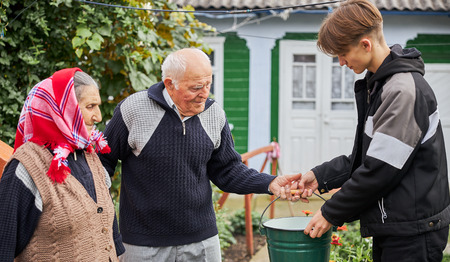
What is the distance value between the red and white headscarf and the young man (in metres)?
1.09

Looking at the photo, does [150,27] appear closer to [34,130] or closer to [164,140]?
[164,140]

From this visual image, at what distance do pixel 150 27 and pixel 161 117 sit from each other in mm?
1930

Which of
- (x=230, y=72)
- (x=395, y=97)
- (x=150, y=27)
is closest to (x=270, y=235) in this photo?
(x=395, y=97)

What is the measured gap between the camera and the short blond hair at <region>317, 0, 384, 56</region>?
224 centimetres

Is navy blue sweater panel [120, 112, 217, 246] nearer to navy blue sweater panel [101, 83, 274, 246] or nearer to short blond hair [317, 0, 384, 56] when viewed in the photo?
navy blue sweater panel [101, 83, 274, 246]

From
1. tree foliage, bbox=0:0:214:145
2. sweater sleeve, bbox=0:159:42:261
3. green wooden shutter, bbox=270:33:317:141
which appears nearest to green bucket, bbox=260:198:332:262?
sweater sleeve, bbox=0:159:42:261

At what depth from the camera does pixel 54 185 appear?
2.02 metres

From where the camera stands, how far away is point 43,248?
202 centimetres

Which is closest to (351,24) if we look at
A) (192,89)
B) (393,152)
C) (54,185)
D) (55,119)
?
(393,152)

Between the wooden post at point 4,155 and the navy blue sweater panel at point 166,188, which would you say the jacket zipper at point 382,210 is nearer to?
the navy blue sweater panel at point 166,188

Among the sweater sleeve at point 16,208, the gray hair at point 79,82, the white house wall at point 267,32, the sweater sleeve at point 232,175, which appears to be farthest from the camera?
the white house wall at point 267,32

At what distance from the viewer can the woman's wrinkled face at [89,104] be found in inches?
84.1

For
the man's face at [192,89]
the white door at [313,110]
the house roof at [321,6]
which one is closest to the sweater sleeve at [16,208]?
the man's face at [192,89]

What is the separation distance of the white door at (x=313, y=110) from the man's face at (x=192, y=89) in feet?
21.5
